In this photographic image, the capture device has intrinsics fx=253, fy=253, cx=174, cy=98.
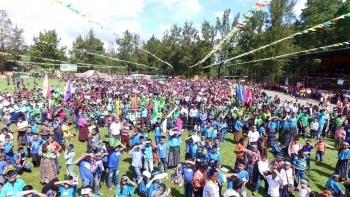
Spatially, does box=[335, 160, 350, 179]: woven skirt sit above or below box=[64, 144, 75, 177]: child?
below

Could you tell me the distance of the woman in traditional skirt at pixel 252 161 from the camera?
7844 millimetres

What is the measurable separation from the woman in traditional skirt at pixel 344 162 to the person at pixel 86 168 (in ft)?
26.1

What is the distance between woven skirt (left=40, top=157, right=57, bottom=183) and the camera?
780 cm

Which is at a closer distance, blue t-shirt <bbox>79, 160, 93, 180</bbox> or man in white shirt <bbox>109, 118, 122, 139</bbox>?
blue t-shirt <bbox>79, 160, 93, 180</bbox>

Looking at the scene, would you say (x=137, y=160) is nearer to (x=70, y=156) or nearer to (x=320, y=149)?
(x=70, y=156)

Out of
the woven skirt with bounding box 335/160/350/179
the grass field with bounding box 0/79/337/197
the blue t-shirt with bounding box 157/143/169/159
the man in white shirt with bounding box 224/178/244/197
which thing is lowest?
the grass field with bounding box 0/79/337/197

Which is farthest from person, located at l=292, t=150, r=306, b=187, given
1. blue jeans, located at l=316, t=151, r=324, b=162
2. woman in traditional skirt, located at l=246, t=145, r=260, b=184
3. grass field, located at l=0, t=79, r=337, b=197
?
blue jeans, located at l=316, t=151, r=324, b=162

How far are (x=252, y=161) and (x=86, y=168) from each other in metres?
4.90

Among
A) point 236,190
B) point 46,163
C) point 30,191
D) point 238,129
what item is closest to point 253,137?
point 238,129

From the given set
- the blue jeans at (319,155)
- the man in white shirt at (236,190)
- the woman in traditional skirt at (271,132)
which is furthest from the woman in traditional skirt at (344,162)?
the man in white shirt at (236,190)

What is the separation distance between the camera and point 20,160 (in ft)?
27.5

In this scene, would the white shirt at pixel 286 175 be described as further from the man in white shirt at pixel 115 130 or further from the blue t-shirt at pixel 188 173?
the man in white shirt at pixel 115 130

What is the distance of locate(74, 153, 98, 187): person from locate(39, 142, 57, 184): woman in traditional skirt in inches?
59.4

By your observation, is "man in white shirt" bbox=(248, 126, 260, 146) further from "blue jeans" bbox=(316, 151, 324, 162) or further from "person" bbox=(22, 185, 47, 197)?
"person" bbox=(22, 185, 47, 197)
